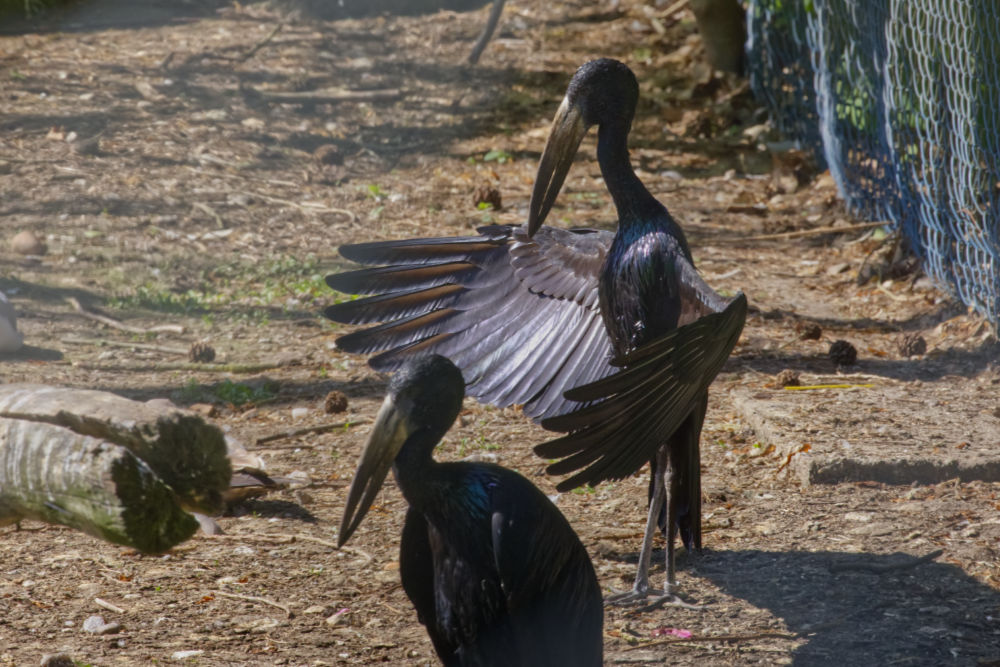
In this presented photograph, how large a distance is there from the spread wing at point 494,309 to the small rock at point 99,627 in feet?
3.99

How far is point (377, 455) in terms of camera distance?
3062 millimetres

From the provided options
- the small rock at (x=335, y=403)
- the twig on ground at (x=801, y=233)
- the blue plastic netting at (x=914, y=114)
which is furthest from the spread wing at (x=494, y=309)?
the twig on ground at (x=801, y=233)

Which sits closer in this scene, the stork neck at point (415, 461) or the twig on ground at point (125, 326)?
→ the stork neck at point (415, 461)

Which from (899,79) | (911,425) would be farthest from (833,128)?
(911,425)

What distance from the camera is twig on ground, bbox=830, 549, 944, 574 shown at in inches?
159

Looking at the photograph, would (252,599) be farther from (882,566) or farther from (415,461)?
A: (882,566)

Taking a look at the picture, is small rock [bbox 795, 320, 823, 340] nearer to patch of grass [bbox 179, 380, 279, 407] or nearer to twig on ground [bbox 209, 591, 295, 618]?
patch of grass [bbox 179, 380, 279, 407]

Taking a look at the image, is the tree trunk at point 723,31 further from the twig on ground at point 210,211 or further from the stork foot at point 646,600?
the stork foot at point 646,600

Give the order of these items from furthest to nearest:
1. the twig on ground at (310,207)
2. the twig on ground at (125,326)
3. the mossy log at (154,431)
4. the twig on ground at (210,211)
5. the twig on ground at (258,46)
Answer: the twig on ground at (258,46) < the twig on ground at (310,207) < the twig on ground at (210,211) < the twig on ground at (125,326) < the mossy log at (154,431)

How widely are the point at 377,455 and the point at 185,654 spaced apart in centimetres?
102

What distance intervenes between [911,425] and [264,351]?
128 inches

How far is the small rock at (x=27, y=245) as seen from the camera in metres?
7.04

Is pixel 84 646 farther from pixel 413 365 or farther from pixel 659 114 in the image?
pixel 659 114

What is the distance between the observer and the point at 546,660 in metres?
3.11
